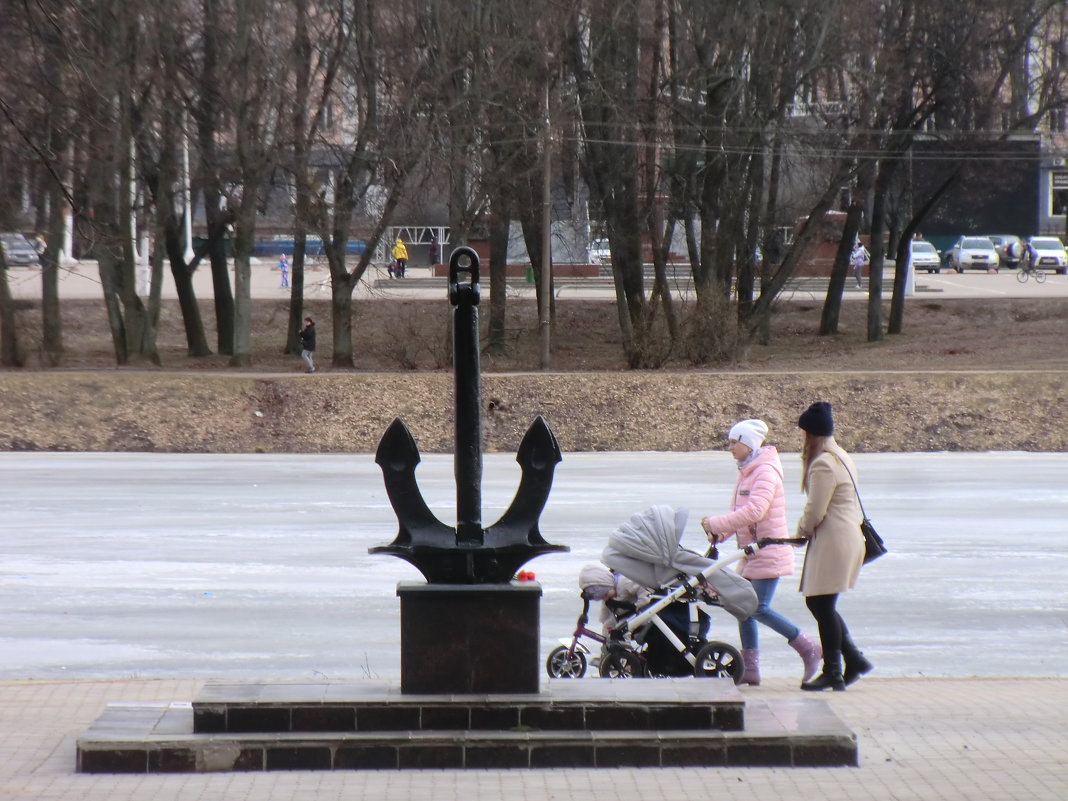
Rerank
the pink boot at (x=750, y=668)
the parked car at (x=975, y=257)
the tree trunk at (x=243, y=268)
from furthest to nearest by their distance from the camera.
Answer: the parked car at (x=975, y=257) < the tree trunk at (x=243, y=268) < the pink boot at (x=750, y=668)

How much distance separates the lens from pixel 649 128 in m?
38.5

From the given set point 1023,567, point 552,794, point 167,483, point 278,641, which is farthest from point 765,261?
point 552,794

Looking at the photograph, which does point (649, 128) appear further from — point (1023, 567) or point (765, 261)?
point (1023, 567)

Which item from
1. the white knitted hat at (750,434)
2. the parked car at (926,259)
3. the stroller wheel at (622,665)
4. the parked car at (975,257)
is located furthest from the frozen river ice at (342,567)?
the parked car at (975,257)

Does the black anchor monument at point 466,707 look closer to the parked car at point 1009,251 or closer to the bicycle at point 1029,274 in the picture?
the bicycle at point 1029,274

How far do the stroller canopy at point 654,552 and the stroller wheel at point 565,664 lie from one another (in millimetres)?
580

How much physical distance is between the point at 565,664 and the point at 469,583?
1.44 m

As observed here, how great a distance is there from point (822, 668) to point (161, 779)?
12.5ft

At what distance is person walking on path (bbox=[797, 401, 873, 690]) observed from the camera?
808cm

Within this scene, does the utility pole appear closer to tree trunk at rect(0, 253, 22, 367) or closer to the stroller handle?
tree trunk at rect(0, 253, 22, 367)

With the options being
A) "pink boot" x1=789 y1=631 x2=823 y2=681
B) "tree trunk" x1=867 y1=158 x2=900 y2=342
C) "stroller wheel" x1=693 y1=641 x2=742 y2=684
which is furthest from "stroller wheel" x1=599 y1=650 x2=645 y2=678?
"tree trunk" x1=867 y1=158 x2=900 y2=342

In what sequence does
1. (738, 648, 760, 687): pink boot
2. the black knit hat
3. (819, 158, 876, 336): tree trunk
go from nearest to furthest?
the black knit hat < (738, 648, 760, 687): pink boot < (819, 158, 876, 336): tree trunk

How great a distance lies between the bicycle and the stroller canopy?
52.8m

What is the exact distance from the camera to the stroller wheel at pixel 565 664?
8281mm
